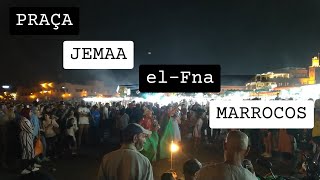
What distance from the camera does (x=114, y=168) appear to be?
4273 mm

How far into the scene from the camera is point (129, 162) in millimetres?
4223

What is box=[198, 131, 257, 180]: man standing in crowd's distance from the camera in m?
3.40

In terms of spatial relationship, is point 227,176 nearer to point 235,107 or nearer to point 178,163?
point 235,107

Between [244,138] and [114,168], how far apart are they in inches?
57.1

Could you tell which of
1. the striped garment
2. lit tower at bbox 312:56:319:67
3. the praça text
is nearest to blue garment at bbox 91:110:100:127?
the striped garment

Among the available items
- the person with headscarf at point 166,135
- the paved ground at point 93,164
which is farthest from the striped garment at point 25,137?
the person with headscarf at point 166,135

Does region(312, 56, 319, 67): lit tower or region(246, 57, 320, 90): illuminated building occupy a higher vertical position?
region(312, 56, 319, 67): lit tower

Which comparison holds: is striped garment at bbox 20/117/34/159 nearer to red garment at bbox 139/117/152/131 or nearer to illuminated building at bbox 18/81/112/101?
red garment at bbox 139/117/152/131

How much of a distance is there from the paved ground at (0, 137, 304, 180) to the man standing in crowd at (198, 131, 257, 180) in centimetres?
729

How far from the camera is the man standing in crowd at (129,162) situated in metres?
4.21

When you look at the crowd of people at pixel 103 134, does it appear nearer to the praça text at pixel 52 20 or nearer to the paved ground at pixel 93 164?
the paved ground at pixel 93 164

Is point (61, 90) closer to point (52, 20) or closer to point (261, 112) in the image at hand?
point (261, 112)

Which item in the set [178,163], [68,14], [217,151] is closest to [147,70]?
[68,14]

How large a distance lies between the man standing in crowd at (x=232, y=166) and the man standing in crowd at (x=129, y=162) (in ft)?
2.82
